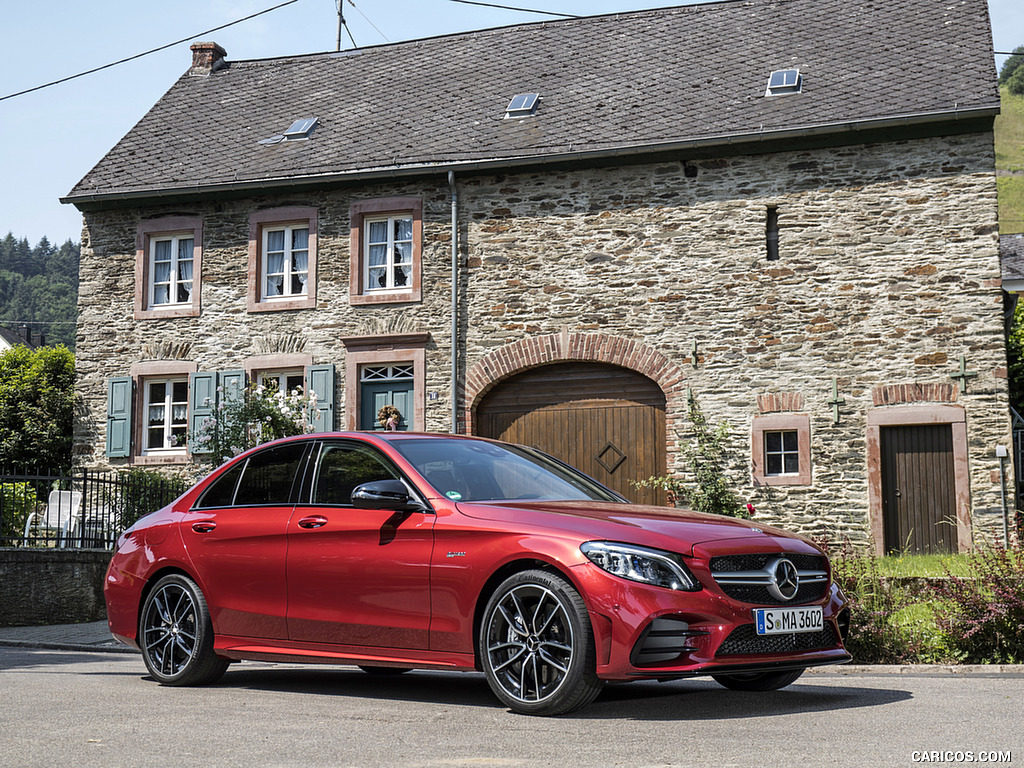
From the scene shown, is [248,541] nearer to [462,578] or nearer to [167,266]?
[462,578]

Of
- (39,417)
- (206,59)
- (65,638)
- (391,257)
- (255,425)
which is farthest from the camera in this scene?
(39,417)

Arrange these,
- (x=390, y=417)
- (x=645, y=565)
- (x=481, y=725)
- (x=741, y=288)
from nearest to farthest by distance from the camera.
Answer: (x=481, y=725)
(x=645, y=565)
(x=390, y=417)
(x=741, y=288)

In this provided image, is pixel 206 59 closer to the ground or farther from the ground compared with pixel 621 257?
farther from the ground

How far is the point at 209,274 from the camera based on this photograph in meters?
21.8

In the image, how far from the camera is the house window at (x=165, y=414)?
21.7 metres

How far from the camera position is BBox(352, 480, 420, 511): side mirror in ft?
20.9

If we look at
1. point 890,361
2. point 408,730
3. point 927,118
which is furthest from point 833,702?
point 927,118

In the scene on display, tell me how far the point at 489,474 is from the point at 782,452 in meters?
12.4

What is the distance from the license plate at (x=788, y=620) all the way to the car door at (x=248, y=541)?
2.75 metres

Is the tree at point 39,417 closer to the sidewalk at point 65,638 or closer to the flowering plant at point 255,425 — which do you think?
the flowering plant at point 255,425

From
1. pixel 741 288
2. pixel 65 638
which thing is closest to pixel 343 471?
A: pixel 65 638

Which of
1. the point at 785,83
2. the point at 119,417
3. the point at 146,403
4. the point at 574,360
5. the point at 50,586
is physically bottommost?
the point at 50,586

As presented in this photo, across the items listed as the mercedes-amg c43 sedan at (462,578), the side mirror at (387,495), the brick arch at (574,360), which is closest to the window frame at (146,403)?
the brick arch at (574,360)

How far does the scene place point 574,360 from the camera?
19.5 meters
